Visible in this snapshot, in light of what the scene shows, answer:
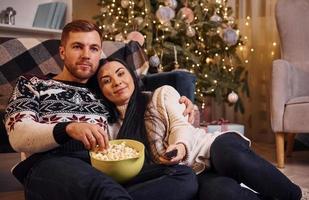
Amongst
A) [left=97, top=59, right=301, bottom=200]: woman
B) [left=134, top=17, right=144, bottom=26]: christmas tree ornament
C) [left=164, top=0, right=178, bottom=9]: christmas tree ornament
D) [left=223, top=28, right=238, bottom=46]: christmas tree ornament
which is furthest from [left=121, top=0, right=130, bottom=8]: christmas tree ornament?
[left=97, top=59, right=301, bottom=200]: woman

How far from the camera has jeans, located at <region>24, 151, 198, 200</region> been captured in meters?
0.93

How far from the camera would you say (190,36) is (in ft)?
10.9

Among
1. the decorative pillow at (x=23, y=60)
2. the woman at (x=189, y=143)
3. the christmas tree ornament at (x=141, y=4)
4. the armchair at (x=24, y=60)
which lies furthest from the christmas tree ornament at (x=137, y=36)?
the woman at (x=189, y=143)

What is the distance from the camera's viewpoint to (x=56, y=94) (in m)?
1.30

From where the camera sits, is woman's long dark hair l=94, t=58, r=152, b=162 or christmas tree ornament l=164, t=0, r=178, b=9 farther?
christmas tree ornament l=164, t=0, r=178, b=9

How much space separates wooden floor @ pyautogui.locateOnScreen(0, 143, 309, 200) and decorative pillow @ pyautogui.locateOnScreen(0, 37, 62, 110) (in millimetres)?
478

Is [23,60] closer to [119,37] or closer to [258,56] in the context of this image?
[119,37]

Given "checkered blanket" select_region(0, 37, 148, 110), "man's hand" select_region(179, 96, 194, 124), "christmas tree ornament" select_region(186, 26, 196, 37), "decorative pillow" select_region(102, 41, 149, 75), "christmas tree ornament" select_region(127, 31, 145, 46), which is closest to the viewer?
"man's hand" select_region(179, 96, 194, 124)

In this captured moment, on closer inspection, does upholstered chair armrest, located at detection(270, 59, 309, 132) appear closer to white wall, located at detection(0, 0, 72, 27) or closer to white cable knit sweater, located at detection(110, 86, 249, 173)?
white cable knit sweater, located at detection(110, 86, 249, 173)

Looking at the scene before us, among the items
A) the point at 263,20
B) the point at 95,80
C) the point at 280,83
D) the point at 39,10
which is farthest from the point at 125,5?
→ the point at 95,80

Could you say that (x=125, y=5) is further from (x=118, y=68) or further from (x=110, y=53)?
(x=118, y=68)

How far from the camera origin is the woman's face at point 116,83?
4.39 feet

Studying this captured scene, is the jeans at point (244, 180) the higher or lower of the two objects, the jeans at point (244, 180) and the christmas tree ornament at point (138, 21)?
the lower

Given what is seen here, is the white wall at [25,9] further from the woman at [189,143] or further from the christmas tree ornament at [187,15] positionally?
the woman at [189,143]
